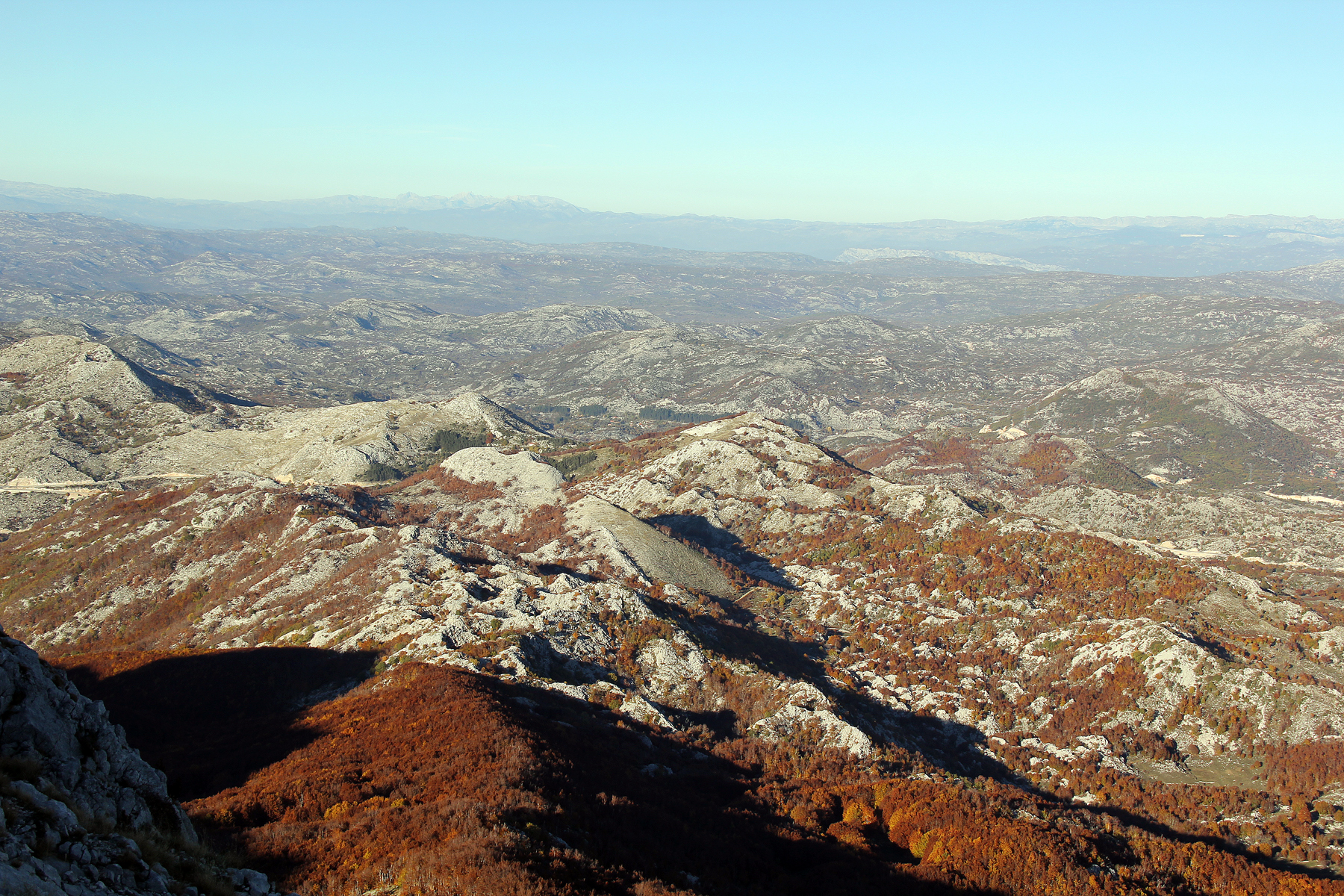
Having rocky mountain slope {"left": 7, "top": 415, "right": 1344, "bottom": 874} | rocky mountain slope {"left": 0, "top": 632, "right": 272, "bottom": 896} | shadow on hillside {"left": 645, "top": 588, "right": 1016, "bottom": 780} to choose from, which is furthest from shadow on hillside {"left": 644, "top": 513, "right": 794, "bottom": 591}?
rocky mountain slope {"left": 0, "top": 632, "right": 272, "bottom": 896}

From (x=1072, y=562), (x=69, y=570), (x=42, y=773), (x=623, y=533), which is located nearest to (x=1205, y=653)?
(x=1072, y=562)

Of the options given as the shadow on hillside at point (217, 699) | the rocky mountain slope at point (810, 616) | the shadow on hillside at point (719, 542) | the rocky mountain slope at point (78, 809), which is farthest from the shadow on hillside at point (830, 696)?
the rocky mountain slope at point (78, 809)

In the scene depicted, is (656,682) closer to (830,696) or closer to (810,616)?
(830,696)

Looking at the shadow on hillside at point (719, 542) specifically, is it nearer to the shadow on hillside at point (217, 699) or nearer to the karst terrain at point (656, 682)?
the karst terrain at point (656, 682)

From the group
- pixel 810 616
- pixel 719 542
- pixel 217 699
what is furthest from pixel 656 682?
pixel 719 542

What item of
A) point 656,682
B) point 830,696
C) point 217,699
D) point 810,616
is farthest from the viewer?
point 810,616
